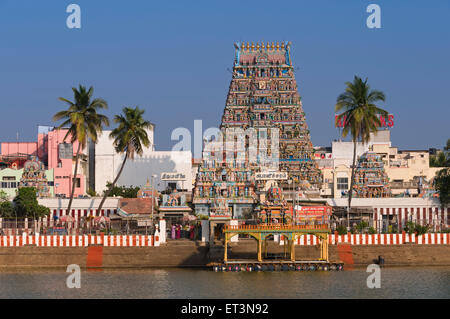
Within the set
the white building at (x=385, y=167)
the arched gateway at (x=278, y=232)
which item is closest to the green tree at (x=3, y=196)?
the white building at (x=385, y=167)

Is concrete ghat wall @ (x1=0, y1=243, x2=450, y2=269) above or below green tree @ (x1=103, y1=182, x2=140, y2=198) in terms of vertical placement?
below

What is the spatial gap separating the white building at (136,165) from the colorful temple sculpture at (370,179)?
35413 millimetres

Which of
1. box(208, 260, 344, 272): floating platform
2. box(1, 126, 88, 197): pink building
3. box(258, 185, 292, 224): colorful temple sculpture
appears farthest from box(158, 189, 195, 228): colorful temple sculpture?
box(1, 126, 88, 197): pink building

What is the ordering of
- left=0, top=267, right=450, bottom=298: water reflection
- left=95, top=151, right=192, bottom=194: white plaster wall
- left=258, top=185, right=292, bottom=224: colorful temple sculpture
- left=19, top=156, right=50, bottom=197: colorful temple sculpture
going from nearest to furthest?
1. left=0, top=267, right=450, bottom=298: water reflection
2. left=258, top=185, right=292, bottom=224: colorful temple sculpture
3. left=19, top=156, right=50, bottom=197: colorful temple sculpture
4. left=95, top=151, right=192, bottom=194: white plaster wall

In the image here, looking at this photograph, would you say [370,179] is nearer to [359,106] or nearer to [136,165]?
[359,106]

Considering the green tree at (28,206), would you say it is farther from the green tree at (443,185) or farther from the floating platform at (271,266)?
the green tree at (443,185)

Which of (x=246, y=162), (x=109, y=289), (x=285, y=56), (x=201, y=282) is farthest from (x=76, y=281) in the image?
(x=285, y=56)

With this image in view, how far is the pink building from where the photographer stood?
128 m

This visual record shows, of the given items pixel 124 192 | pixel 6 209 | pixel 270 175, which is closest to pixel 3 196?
pixel 6 209

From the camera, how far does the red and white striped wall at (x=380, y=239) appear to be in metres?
81.8

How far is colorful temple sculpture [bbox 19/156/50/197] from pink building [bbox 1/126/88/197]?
6950 mm

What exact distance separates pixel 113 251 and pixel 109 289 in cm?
1580

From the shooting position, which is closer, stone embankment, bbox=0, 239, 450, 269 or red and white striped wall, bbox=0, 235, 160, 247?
stone embankment, bbox=0, 239, 450, 269

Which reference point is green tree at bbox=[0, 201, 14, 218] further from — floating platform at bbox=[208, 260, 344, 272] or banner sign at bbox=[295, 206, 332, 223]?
floating platform at bbox=[208, 260, 344, 272]
